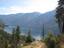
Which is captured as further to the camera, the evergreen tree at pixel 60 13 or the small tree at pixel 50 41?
the evergreen tree at pixel 60 13

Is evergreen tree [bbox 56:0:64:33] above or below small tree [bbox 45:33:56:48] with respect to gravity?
above

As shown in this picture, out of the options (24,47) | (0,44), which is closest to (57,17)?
(24,47)

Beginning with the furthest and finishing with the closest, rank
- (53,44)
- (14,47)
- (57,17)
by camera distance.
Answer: (14,47) < (57,17) < (53,44)

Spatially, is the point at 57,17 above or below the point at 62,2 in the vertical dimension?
below

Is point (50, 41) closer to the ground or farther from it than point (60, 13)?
closer to the ground

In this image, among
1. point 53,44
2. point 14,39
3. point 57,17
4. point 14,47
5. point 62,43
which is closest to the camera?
point 53,44

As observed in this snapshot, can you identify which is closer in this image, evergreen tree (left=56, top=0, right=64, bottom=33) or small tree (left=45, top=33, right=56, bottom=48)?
small tree (left=45, top=33, right=56, bottom=48)

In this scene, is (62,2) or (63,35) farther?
(62,2)

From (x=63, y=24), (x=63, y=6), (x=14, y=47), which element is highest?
(x=63, y=6)

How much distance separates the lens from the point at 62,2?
54.8 meters

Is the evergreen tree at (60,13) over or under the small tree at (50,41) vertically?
over

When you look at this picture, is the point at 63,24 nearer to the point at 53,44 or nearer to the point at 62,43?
the point at 62,43

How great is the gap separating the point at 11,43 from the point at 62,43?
18178mm

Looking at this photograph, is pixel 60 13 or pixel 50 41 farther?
pixel 60 13
